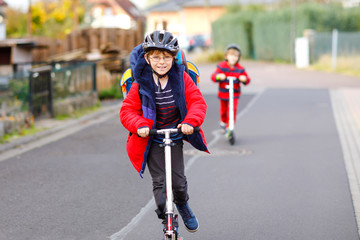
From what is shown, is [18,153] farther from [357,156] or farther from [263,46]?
[263,46]

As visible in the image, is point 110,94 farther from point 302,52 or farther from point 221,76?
point 302,52

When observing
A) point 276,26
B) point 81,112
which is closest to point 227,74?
point 81,112

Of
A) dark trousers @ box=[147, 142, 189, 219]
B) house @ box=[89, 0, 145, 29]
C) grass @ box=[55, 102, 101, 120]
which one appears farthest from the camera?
house @ box=[89, 0, 145, 29]

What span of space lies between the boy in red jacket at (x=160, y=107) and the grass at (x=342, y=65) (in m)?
24.2

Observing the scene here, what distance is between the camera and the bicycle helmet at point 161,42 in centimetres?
453

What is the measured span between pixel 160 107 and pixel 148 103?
0.33ft

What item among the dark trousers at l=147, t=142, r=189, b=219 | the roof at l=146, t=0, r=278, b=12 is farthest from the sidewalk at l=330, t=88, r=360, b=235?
the roof at l=146, t=0, r=278, b=12

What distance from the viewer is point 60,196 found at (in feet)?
22.4

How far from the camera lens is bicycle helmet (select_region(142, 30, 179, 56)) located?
178 inches

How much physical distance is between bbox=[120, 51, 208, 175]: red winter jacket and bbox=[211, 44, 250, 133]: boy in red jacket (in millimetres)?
5263

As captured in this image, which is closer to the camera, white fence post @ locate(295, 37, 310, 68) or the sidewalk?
the sidewalk

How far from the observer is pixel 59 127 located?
12109mm

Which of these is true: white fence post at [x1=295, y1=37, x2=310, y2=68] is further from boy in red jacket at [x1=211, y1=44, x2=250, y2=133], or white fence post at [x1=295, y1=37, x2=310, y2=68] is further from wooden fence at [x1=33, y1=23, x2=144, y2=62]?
boy in red jacket at [x1=211, y1=44, x2=250, y2=133]

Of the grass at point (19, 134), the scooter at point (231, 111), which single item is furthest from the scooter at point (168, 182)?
the grass at point (19, 134)
